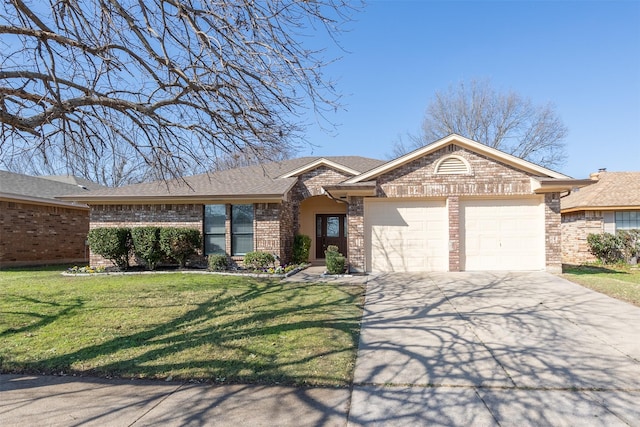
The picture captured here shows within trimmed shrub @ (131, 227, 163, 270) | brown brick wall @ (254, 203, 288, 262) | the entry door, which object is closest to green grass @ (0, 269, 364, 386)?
trimmed shrub @ (131, 227, 163, 270)

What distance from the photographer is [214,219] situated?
41.1ft

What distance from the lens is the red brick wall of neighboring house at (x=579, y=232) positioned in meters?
14.4

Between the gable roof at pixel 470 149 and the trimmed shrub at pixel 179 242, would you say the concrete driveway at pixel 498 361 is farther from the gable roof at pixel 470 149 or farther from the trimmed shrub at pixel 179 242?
the trimmed shrub at pixel 179 242

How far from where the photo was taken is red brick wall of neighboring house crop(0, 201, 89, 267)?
532 inches

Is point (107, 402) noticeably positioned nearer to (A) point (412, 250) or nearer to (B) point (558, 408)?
(B) point (558, 408)

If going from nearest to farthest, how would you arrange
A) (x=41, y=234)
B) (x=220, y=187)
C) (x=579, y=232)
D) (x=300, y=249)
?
(x=220, y=187), (x=300, y=249), (x=41, y=234), (x=579, y=232)

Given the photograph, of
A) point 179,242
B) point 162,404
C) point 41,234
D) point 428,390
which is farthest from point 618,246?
point 41,234

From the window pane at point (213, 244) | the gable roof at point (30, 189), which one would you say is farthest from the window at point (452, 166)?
the gable roof at point (30, 189)

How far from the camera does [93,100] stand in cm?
500

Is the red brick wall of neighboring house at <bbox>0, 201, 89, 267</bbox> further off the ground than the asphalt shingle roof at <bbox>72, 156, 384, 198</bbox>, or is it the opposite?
the asphalt shingle roof at <bbox>72, 156, 384, 198</bbox>

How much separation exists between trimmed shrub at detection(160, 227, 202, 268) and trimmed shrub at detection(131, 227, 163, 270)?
8.3 inches

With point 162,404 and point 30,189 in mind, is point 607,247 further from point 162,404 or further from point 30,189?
point 30,189

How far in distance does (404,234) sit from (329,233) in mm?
5462

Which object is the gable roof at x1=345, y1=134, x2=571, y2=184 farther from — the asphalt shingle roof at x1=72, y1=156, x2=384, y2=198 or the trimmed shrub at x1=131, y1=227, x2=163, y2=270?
the trimmed shrub at x1=131, y1=227, x2=163, y2=270
